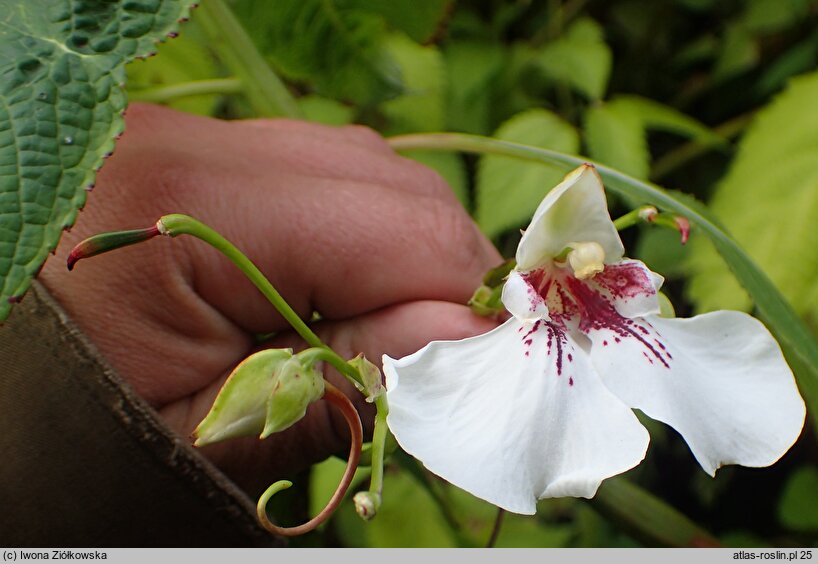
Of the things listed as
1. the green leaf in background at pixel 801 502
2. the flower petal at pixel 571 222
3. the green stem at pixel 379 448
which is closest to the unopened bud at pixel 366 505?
the green stem at pixel 379 448

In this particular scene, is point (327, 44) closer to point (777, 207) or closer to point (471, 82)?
point (471, 82)

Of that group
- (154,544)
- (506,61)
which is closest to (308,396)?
(154,544)

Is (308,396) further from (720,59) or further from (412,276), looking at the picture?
(720,59)

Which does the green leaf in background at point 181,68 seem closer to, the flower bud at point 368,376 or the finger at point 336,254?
the finger at point 336,254

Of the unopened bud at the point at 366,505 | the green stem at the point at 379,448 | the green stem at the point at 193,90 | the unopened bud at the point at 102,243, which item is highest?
the unopened bud at the point at 102,243

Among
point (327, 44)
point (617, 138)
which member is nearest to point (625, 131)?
point (617, 138)
